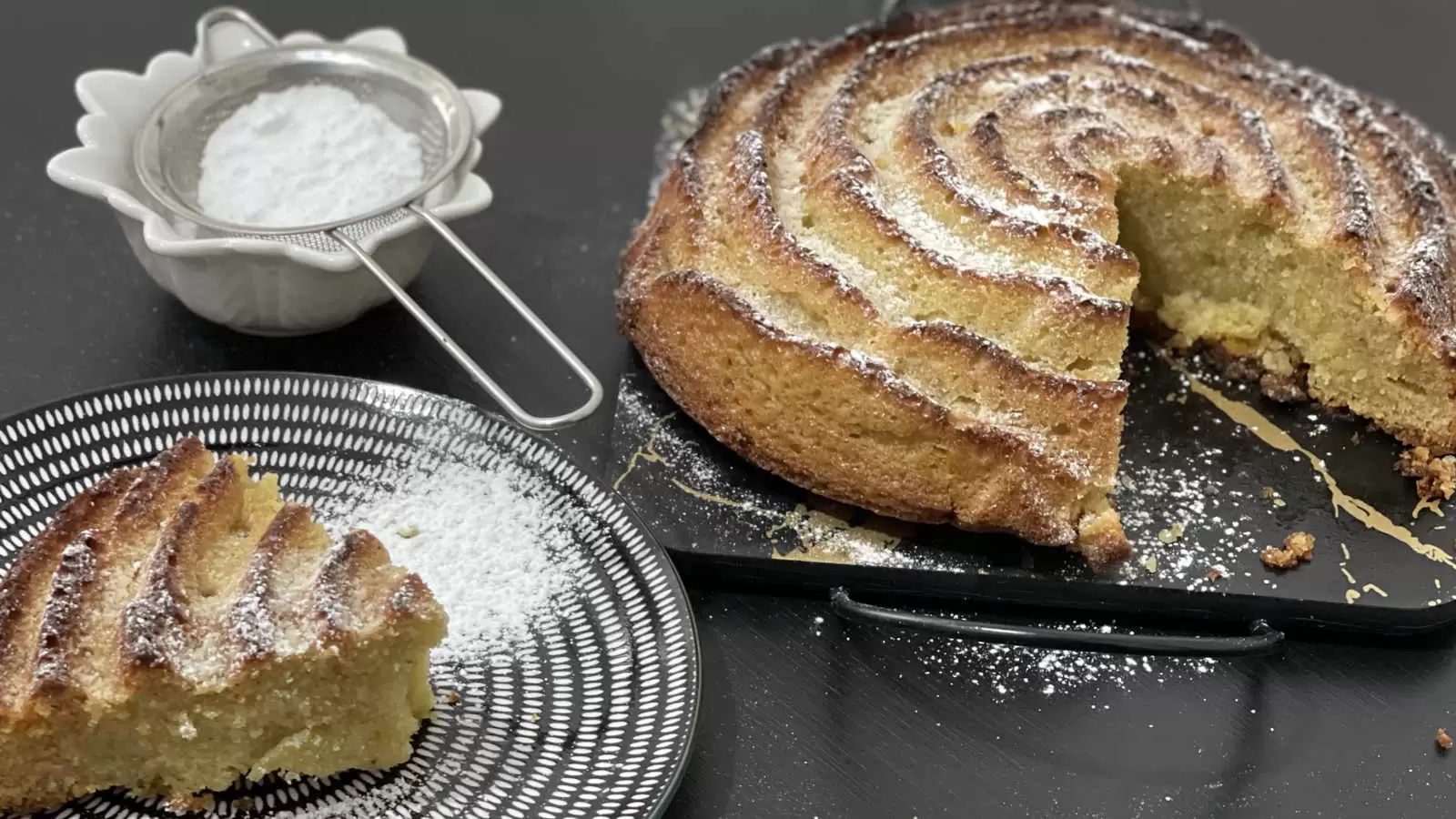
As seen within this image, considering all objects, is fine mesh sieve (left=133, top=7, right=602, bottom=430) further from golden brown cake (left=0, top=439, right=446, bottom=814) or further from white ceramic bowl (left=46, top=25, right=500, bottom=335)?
golden brown cake (left=0, top=439, right=446, bottom=814)

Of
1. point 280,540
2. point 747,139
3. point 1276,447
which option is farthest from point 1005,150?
point 280,540

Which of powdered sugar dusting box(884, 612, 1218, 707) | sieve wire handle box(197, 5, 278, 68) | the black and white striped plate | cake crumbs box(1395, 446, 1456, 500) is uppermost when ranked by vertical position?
cake crumbs box(1395, 446, 1456, 500)

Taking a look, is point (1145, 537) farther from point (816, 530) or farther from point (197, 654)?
point (197, 654)

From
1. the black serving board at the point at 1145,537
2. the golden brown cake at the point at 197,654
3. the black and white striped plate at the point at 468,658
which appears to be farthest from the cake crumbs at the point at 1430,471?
the golden brown cake at the point at 197,654

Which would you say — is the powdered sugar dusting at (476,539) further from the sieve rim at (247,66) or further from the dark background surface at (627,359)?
the sieve rim at (247,66)

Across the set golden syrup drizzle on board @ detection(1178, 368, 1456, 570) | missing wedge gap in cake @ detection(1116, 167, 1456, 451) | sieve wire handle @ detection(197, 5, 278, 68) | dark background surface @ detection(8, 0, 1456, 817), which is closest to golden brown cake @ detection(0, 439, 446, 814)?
dark background surface @ detection(8, 0, 1456, 817)
